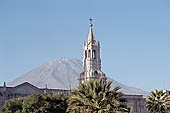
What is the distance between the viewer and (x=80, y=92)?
4600 cm

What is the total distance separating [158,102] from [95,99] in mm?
20092

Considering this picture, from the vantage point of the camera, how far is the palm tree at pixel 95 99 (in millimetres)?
43781

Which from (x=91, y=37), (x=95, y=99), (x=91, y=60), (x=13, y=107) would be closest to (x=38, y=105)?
(x=13, y=107)

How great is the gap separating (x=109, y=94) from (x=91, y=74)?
184 ft

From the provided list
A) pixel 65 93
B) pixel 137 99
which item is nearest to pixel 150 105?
pixel 65 93

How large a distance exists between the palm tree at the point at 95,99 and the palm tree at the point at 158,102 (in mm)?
16838

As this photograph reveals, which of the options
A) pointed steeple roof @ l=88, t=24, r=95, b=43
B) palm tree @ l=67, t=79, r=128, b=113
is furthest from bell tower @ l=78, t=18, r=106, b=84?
palm tree @ l=67, t=79, r=128, b=113

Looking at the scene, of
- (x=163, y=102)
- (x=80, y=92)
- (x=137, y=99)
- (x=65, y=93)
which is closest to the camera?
(x=80, y=92)

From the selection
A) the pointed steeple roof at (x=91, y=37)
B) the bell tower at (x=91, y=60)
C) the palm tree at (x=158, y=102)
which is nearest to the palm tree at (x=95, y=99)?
the palm tree at (x=158, y=102)

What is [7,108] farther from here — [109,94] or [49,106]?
[109,94]

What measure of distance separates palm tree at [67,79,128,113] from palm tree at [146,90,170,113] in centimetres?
1684

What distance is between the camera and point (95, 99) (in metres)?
44.3

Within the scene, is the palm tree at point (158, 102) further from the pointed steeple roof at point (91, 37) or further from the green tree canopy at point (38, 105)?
the pointed steeple roof at point (91, 37)

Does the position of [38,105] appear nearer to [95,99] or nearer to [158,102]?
[158,102]
